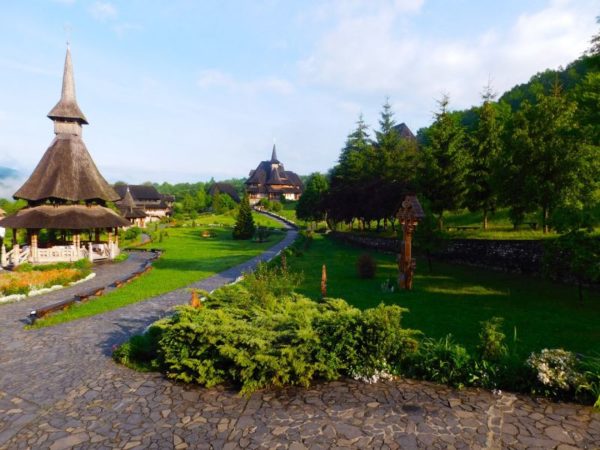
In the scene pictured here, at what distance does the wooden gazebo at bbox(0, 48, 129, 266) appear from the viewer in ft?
78.7

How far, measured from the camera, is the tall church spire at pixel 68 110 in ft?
88.5

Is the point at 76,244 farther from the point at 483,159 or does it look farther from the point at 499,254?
the point at 483,159

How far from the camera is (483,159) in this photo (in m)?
25.8

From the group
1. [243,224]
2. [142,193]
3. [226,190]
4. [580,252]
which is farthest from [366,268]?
[226,190]

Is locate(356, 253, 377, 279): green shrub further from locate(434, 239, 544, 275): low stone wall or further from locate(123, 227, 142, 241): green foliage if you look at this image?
locate(123, 227, 142, 241): green foliage

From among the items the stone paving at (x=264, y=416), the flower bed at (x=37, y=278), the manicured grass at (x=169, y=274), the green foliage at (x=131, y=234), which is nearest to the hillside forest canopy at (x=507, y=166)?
the stone paving at (x=264, y=416)

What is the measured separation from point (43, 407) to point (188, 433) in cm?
299

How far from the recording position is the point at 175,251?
33.7 metres

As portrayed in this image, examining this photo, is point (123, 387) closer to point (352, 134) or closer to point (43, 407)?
point (43, 407)

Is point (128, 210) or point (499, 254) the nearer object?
point (499, 254)

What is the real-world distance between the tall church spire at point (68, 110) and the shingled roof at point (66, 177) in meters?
0.61

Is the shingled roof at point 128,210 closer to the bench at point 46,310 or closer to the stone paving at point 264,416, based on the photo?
the bench at point 46,310

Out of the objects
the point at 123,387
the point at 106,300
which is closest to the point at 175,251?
the point at 106,300

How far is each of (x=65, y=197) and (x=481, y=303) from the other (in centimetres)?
2515
